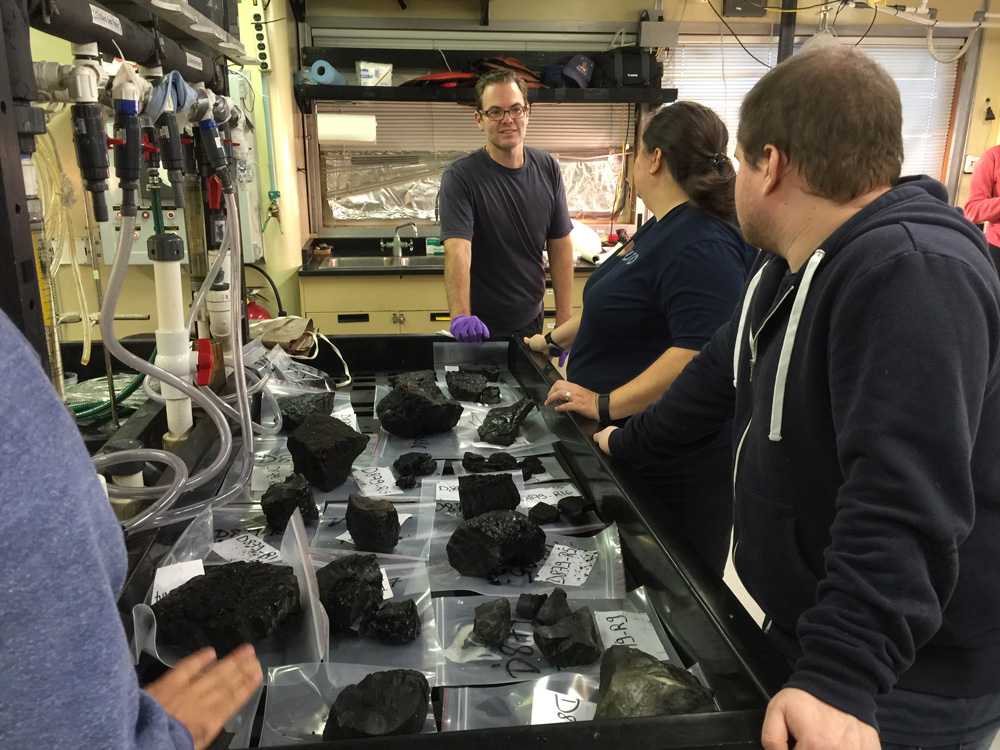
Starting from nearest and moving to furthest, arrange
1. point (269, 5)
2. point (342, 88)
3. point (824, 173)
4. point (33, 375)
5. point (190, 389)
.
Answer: point (33, 375) → point (824, 173) → point (190, 389) → point (269, 5) → point (342, 88)

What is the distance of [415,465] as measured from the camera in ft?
3.95

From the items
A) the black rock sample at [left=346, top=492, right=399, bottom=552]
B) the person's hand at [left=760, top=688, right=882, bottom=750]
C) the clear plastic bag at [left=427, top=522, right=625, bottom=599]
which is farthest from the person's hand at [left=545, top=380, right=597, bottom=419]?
the person's hand at [left=760, top=688, right=882, bottom=750]

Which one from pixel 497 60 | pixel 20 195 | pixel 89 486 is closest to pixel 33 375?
pixel 89 486

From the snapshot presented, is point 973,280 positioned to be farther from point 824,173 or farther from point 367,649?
point 367,649

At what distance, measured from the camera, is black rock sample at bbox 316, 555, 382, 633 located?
0.79 meters

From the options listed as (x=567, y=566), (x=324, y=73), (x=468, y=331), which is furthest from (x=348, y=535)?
(x=324, y=73)

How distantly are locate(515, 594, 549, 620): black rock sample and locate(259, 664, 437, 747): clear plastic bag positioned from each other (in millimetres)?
133

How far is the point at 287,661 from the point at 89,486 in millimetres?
441

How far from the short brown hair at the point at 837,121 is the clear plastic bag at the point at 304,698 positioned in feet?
2.12

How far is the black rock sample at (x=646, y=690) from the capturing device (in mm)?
627

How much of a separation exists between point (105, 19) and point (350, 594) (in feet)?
2.46

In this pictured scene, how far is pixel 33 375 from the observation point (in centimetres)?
34

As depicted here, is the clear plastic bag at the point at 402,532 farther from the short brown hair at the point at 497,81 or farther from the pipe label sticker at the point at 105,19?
the short brown hair at the point at 497,81

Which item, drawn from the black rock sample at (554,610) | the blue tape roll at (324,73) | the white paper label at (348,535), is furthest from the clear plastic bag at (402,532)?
the blue tape roll at (324,73)
